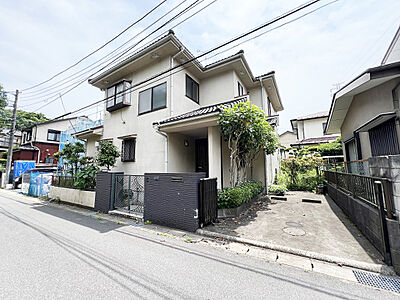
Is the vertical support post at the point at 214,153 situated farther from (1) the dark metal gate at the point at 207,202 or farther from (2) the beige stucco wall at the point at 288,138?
(2) the beige stucco wall at the point at 288,138

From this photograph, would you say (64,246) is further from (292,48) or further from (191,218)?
(292,48)

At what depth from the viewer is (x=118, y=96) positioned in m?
9.02

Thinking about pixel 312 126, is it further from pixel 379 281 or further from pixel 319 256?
pixel 379 281

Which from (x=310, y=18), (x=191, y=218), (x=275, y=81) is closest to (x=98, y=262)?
(x=191, y=218)

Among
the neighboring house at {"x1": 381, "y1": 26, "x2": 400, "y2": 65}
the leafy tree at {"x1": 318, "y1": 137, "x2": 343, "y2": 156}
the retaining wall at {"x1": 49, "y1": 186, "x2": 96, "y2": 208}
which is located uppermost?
the neighboring house at {"x1": 381, "y1": 26, "x2": 400, "y2": 65}

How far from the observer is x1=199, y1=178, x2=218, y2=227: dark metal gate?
431 centimetres

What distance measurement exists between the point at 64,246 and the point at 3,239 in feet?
5.51

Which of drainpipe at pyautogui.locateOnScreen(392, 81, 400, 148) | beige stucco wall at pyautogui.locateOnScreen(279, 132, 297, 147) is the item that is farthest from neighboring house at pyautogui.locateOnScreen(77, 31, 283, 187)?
beige stucco wall at pyautogui.locateOnScreen(279, 132, 297, 147)

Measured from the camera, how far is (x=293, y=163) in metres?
9.59

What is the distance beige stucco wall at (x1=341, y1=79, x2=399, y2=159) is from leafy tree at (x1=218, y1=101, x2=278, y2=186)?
9.49 feet

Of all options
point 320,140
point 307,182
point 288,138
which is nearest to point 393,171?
point 307,182

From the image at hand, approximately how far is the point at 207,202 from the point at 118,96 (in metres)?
7.68

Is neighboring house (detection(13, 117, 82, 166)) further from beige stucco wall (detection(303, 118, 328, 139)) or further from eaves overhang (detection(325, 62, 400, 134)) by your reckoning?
beige stucco wall (detection(303, 118, 328, 139))

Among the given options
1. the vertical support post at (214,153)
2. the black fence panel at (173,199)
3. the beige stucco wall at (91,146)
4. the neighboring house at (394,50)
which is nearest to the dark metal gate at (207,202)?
the black fence panel at (173,199)
